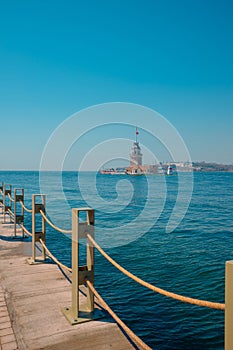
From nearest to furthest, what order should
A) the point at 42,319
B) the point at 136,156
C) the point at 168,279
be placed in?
the point at 42,319
the point at 168,279
the point at 136,156

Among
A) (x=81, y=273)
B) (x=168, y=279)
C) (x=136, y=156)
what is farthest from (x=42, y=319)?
(x=136, y=156)

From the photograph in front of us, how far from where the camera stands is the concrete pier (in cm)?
353

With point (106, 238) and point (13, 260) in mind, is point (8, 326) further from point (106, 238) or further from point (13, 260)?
point (106, 238)

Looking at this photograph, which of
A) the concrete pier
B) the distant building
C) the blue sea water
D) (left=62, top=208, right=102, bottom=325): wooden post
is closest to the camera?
the concrete pier

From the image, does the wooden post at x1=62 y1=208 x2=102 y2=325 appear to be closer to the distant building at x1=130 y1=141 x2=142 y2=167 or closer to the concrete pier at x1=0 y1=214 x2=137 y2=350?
the concrete pier at x1=0 y1=214 x2=137 y2=350

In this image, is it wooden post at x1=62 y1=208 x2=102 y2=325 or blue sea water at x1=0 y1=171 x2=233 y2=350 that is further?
blue sea water at x1=0 y1=171 x2=233 y2=350

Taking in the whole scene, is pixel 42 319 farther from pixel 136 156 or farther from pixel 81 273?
pixel 136 156

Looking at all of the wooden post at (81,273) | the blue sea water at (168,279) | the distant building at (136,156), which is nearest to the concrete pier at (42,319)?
the wooden post at (81,273)

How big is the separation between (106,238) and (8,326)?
36.4 feet

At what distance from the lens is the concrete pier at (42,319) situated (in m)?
3.53

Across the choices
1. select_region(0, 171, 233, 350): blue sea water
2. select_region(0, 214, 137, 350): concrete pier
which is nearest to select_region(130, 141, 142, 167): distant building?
select_region(0, 171, 233, 350): blue sea water

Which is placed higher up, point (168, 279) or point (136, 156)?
point (136, 156)

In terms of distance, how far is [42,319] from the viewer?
4113 millimetres

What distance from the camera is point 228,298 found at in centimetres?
189
